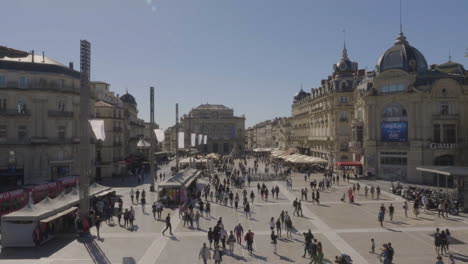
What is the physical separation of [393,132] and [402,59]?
9261 mm

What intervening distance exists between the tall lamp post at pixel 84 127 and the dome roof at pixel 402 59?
38748 millimetres

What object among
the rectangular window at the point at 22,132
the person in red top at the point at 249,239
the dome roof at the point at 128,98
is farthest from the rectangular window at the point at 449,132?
the dome roof at the point at 128,98

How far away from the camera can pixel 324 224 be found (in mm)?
24844

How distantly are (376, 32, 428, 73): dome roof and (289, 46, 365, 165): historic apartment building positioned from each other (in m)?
14.1

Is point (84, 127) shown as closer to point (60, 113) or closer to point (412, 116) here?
point (60, 113)

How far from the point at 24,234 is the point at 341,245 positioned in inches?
651

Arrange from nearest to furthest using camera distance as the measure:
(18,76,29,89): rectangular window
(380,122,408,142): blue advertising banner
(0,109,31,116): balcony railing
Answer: (0,109,31,116): balcony railing
(18,76,29,89): rectangular window
(380,122,408,142): blue advertising banner

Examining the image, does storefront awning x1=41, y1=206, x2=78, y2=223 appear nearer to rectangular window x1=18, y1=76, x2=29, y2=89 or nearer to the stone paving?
the stone paving

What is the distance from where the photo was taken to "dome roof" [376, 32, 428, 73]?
47.6 m

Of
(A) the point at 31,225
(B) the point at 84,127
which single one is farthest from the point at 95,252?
→ (B) the point at 84,127

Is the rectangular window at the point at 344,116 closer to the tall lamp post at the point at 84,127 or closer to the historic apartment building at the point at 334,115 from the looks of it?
the historic apartment building at the point at 334,115

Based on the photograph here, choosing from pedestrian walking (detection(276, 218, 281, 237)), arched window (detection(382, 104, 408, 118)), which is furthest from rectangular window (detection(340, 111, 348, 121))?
pedestrian walking (detection(276, 218, 281, 237))

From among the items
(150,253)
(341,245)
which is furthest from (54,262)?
(341,245)

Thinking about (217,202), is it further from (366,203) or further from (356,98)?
(356,98)
